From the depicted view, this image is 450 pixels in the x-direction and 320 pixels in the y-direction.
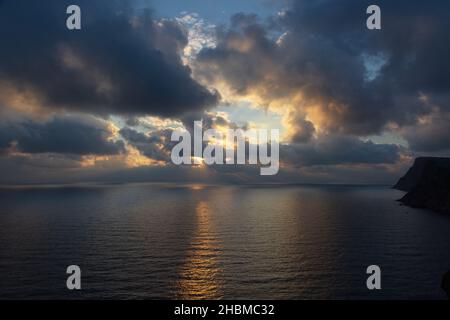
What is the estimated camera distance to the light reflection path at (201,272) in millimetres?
55231

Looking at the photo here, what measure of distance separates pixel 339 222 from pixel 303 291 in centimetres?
8532

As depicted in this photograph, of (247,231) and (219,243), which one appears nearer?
(219,243)

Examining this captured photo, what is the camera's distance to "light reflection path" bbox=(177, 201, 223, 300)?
55231mm

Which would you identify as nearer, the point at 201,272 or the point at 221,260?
the point at 201,272

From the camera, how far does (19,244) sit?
87438mm

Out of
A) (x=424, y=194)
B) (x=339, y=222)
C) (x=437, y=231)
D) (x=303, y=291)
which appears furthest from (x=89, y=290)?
(x=424, y=194)

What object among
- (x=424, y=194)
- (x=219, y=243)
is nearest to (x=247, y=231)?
(x=219, y=243)

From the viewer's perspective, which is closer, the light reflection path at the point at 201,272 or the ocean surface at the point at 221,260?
the light reflection path at the point at 201,272

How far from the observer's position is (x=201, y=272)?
6512 cm

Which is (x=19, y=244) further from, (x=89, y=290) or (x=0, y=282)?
(x=89, y=290)

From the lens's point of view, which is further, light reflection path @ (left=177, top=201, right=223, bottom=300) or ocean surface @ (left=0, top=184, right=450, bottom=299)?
ocean surface @ (left=0, top=184, right=450, bottom=299)
